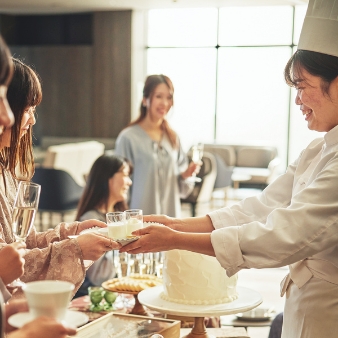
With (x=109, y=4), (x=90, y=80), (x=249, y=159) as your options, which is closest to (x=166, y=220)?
(x=249, y=159)

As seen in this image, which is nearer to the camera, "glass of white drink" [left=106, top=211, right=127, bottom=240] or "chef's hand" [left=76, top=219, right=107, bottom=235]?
"glass of white drink" [left=106, top=211, right=127, bottom=240]

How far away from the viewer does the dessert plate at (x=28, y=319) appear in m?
1.13

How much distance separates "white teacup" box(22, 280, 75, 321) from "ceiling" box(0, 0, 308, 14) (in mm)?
9208

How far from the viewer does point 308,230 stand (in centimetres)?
177

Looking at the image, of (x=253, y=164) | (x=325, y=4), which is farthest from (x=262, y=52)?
(x=325, y=4)

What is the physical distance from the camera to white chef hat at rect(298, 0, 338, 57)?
73.2 inches

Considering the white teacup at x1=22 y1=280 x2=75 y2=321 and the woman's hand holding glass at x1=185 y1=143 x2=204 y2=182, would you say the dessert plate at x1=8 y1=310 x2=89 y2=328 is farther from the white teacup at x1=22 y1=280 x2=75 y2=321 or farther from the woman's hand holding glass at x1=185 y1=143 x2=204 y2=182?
the woman's hand holding glass at x1=185 y1=143 x2=204 y2=182

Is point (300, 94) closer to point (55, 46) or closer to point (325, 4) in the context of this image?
point (325, 4)

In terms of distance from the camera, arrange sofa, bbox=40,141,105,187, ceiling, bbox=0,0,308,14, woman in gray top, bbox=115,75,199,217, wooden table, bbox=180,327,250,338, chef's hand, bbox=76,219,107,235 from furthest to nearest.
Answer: ceiling, bbox=0,0,308,14 → sofa, bbox=40,141,105,187 → woman in gray top, bbox=115,75,199,217 → wooden table, bbox=180,327,250,338 → chef's hand, bbox=76,219,107,235

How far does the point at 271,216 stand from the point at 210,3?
348 inches

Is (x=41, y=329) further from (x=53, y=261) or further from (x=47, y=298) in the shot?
(x=53, y=261)

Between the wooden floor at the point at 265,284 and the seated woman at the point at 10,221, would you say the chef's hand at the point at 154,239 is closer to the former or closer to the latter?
the seated woman at the point at 10,221

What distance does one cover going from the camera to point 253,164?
1013 cm

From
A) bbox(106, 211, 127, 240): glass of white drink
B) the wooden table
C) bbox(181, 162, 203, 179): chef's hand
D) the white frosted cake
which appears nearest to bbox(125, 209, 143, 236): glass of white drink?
bbox(106, 211, 127, 240): glass of white drink
